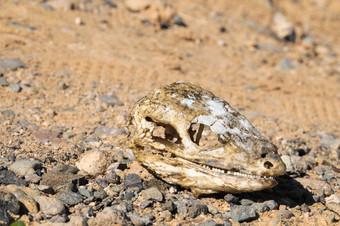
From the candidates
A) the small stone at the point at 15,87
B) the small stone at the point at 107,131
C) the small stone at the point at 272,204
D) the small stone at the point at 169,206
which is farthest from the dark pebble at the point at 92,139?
the small stone at the point at 272,204

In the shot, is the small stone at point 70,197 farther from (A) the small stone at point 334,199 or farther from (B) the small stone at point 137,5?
(B) the small stone at point 137,5

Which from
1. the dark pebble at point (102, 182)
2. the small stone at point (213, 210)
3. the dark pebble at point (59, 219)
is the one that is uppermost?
the small stone at point (213, 210)

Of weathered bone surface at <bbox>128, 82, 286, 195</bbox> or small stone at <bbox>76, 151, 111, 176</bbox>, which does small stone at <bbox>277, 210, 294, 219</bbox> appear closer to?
weathered bone surface at <bbox>128, 82, 286, 195</bbox>

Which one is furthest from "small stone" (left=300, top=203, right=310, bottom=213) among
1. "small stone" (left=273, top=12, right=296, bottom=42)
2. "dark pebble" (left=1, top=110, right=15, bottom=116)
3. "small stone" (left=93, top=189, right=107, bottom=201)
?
"small stone" (left=273, top=12, right=296, bottom=42)

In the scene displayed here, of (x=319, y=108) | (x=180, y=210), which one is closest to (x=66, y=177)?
(x=180, y=210)

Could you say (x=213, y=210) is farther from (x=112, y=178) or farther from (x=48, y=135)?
(x=48, y=135)

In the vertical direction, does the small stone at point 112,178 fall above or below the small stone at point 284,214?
below

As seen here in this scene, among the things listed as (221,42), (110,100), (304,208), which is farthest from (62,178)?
(221,42)

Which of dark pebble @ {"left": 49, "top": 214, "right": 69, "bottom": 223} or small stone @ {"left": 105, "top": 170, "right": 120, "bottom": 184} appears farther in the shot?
small stone @ {"left": 105, "top": 170, "right": 120, "bottom": 184}
